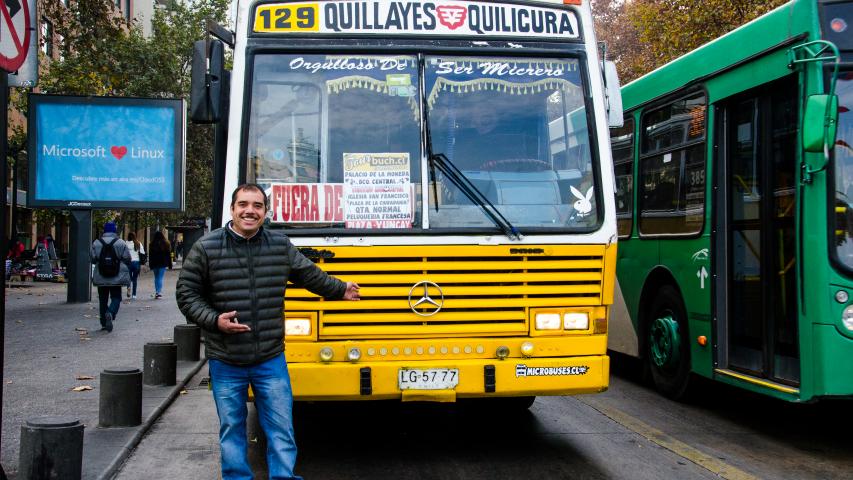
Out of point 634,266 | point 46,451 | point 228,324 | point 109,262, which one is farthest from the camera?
point 109,262

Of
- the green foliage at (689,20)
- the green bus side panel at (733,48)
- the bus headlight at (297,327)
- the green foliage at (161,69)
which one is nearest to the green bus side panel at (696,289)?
the green bus side panel at (733,48)

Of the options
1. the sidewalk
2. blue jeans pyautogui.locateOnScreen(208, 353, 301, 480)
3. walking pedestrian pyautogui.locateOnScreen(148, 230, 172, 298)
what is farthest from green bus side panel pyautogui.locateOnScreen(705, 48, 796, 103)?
walking pedestrian pyautogui.locateOnScreen(148, 230, 172, 298)

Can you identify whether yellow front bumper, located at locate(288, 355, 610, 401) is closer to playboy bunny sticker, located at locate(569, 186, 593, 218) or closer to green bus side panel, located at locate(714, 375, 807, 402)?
playboy bunny sticker, located at locate(569, 186, 593, 218)

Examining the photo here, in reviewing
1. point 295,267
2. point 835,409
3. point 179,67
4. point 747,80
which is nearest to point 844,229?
point 747,80

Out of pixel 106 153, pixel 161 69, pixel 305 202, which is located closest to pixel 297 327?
pixel 305 202

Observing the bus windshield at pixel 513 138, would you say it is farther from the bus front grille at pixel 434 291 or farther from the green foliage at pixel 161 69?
the green foliage at pixel 161 69

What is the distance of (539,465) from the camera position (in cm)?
612

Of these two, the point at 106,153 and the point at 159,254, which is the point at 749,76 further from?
the point at 159,254

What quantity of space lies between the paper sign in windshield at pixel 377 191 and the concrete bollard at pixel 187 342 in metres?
6.23

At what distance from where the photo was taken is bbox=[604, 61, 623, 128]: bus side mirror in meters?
6.45

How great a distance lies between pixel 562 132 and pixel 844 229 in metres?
1.99

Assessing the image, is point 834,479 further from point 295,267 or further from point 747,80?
point 295,267

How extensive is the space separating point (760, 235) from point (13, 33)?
5382 mm

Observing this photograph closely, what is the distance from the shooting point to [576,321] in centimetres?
599
